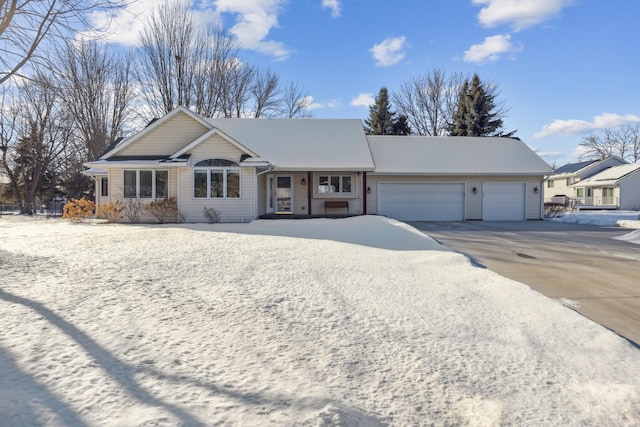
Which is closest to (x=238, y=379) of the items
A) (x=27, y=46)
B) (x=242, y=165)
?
(x=27, y=46)

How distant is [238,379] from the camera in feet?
9.82

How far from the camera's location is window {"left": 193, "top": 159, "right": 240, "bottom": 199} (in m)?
16.2

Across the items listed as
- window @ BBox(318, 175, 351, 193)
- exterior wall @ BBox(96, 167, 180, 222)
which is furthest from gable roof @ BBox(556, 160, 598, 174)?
exterior wall @ BBox(96, 167, 180, 222)

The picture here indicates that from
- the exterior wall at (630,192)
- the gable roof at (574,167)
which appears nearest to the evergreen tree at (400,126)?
the exterior wall at (630,192)

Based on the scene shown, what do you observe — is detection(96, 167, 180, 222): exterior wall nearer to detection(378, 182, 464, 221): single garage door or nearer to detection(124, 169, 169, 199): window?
detection(124, 169, 169, 199): window

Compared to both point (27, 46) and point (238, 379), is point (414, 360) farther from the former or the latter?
point (27, 46)

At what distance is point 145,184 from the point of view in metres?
16.3

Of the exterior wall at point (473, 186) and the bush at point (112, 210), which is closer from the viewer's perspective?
the bush at point (112, 210)

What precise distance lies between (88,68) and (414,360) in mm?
33818

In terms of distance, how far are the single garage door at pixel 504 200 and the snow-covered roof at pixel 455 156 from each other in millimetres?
839

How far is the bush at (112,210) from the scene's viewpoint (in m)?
15.8

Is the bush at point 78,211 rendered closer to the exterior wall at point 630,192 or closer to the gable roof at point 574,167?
the exterior wall at point 630,192

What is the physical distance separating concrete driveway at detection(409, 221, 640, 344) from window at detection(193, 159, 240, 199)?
→ 8196mm

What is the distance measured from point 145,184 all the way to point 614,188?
131ft
